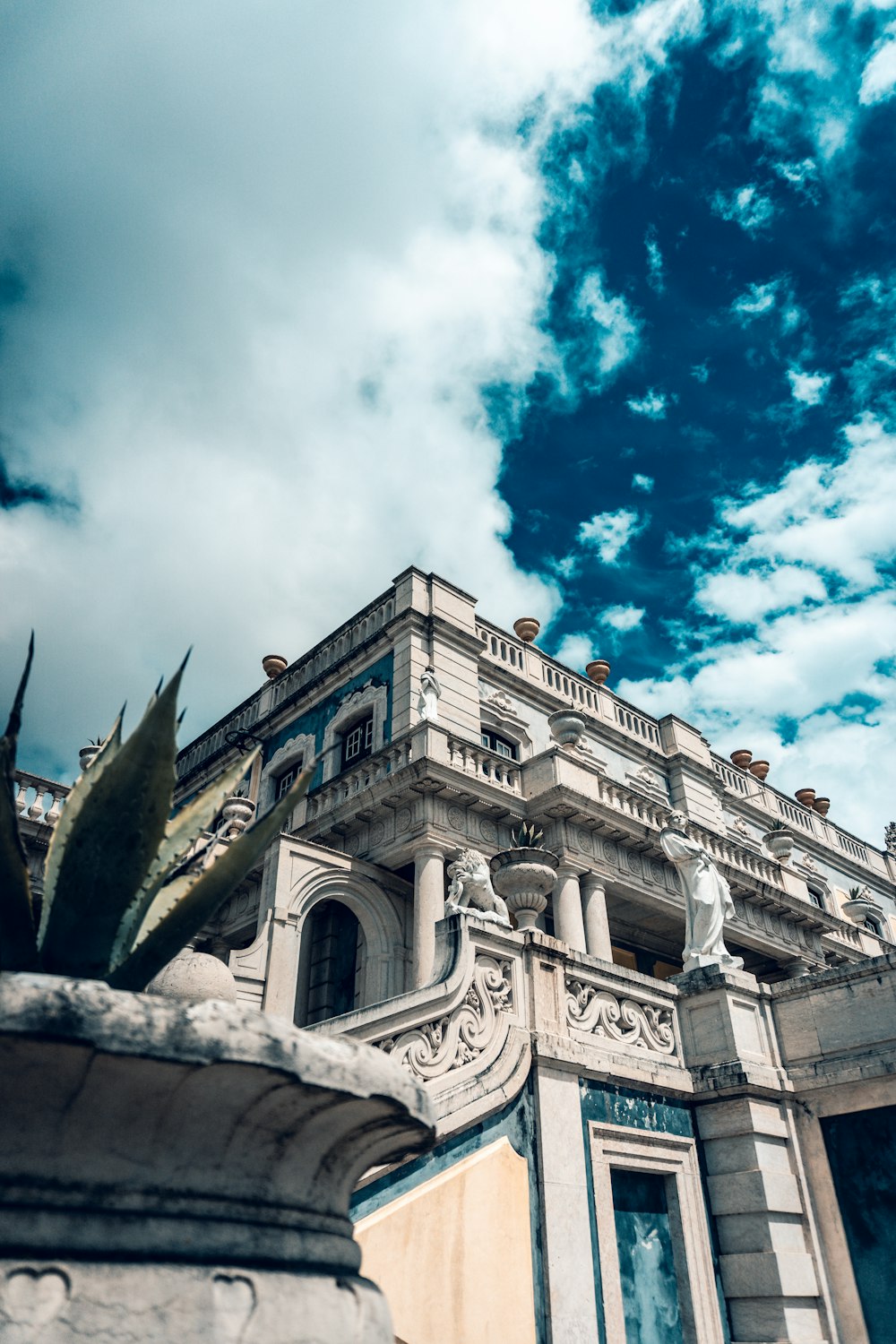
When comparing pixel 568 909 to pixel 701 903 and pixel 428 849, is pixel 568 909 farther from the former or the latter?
pixel 701 903

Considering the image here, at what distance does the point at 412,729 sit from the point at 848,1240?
10278 millimetres

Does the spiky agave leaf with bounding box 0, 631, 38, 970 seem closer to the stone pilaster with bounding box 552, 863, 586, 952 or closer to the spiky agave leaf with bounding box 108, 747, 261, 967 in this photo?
the spiky agave leaf with bounding box 108, 747, 261, 967

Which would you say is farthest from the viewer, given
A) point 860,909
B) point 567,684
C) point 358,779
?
point 860,909

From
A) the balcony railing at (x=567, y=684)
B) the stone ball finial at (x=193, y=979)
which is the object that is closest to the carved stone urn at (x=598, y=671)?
the balcony railing at (x=567, y=684)

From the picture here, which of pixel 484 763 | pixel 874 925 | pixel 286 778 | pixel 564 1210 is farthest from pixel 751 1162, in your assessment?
pixel 874 925

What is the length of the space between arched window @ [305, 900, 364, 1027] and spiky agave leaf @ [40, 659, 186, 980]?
43.5ft

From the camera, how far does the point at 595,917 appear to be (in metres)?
15.7

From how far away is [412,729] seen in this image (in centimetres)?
1596

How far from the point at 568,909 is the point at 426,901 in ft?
8.32

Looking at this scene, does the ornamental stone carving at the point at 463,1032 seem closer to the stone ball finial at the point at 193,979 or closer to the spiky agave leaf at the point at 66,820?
the stone ball finial at the point at 193,979

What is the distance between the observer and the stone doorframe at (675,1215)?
6285mm

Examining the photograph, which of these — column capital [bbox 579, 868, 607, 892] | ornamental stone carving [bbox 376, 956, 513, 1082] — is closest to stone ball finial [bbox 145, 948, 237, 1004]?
ornamental stone carving [bbox 376, 956, 513, 1082]

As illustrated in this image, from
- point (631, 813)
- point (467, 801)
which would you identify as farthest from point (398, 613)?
point (631, 813)

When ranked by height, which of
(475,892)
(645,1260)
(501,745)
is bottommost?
(645,1260)
